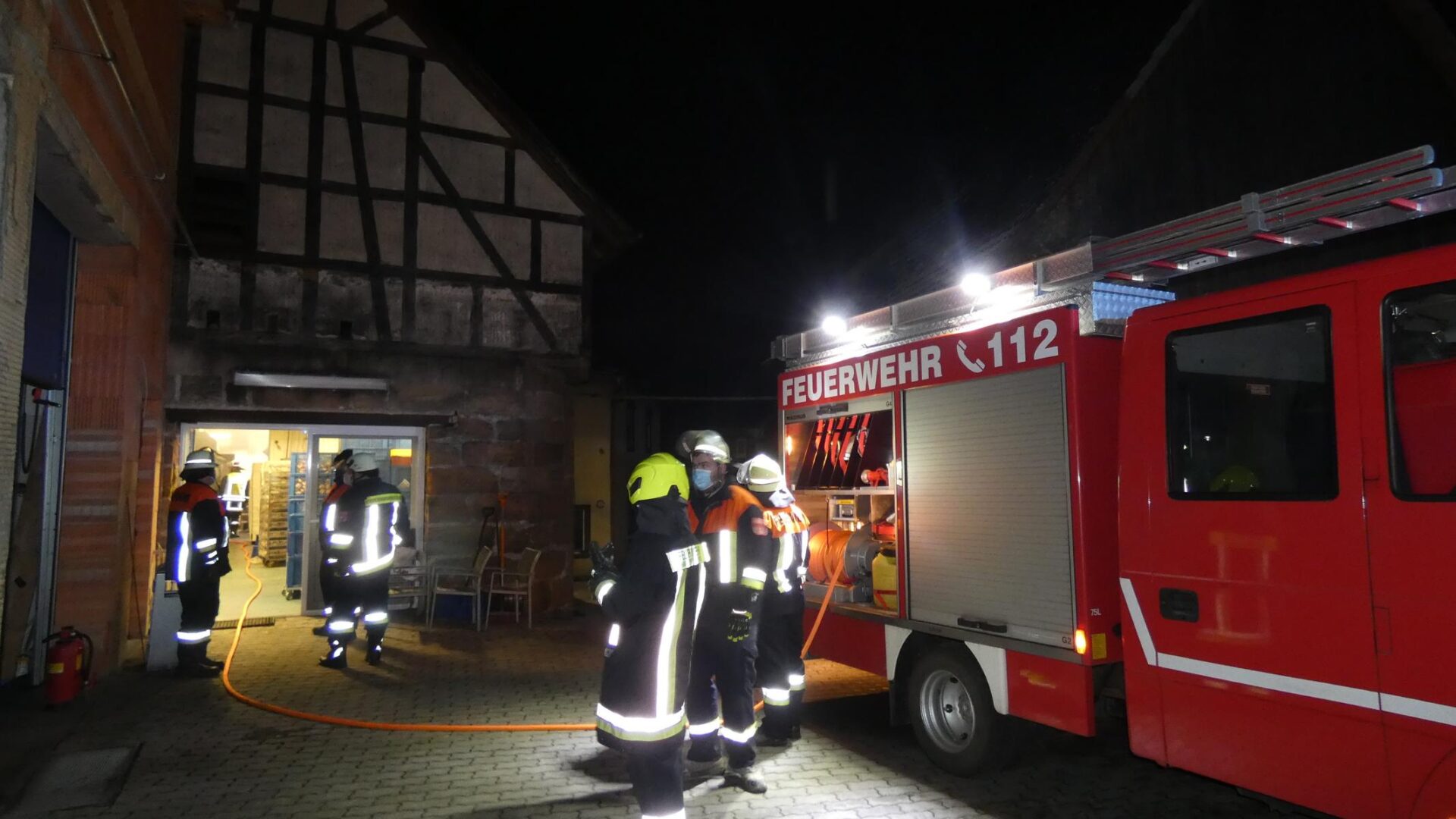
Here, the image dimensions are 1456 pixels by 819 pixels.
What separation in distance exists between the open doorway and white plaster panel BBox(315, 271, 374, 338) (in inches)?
46.3

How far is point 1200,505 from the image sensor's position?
11.2ft

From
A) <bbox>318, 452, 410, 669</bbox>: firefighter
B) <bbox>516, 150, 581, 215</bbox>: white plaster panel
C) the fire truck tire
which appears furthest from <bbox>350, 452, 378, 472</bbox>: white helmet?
the fire truck tire

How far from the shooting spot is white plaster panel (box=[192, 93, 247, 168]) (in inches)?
372

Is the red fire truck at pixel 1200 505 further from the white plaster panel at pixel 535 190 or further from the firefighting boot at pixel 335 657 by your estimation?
the white plaster panel at pixel 535 190

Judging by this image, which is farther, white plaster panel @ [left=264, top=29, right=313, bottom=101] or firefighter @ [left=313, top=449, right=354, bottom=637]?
white plaster panel @ [left=264, top=29, right=313, bottom=101]

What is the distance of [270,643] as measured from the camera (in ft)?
28.1

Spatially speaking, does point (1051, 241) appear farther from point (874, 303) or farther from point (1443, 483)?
point (1443, 483)

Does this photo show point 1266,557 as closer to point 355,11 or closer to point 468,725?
point 468,725

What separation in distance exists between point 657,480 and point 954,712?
249 cm

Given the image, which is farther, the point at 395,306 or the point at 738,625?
the point at 395,306

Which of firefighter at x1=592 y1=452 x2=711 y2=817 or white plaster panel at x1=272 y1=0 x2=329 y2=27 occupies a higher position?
white plaster panel at x1=272 y1=0 x2=329 y2=27

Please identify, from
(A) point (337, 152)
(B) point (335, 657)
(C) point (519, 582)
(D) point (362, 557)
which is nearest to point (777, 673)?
(D) point (362, 557)

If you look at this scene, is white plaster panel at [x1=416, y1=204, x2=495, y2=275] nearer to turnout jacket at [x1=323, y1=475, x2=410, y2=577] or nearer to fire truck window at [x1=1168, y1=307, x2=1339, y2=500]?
turnout jacket at [x1=323, y1=475, x2=410, y2=577]

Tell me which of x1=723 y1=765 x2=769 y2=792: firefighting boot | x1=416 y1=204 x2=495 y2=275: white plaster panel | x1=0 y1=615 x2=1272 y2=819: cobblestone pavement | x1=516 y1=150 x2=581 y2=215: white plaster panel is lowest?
x1=0 y1=615 x2=1272 y2=819: cobblestone pavement
